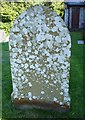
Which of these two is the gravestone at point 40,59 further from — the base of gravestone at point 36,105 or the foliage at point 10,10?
the foliage at point 10,10

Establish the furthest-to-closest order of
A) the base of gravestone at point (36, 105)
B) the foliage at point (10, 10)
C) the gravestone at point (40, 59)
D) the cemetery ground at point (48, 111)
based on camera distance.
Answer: the foliage at point (10, 10), the base of gravestone at point (36, 105), the cemetery ground at point (48, 111), the gravestone at point (40, 59)

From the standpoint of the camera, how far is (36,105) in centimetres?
453

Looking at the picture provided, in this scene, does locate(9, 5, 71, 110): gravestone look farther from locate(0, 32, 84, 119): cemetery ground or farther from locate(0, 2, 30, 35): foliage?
locate(0, 2, 30, 35): foliage

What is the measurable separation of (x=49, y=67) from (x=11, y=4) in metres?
13.8

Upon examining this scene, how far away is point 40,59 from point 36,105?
853mm

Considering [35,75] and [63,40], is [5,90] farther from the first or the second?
[63,40]

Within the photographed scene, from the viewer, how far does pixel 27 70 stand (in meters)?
4.42

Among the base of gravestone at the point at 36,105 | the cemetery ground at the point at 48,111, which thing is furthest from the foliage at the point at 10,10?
the base of gravestone at the point at 36,105

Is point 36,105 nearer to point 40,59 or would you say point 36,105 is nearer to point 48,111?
point 48,111

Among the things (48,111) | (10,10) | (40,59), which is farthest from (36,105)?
(10,10)

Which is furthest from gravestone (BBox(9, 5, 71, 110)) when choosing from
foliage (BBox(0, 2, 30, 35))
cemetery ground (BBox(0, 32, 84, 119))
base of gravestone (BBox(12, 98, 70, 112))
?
foliage (BBox(0, 2, 30, 35))

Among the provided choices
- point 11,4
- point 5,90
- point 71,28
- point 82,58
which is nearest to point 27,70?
point 5,90

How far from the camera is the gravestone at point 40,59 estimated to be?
420 cm

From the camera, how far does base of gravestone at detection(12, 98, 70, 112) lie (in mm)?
4461
